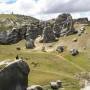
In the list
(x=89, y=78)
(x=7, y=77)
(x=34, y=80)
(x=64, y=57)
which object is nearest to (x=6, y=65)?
(x=7, y=77)

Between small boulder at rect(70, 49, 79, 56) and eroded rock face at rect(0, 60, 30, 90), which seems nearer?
eroded rock face at rect(0, 60, 30, 90)

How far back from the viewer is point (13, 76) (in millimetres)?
64438

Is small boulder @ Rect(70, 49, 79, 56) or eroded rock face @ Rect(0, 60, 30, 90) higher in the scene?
eroded rock face @ Rect(0, 60, 30, 90)

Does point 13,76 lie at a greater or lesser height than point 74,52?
greater

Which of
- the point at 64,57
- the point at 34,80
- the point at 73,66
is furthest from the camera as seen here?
the point at 64,57

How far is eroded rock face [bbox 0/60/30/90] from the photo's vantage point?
207 feet

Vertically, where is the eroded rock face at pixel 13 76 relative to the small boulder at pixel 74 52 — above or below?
above

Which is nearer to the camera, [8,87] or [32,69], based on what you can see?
[8,87]

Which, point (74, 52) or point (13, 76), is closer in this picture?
point (13, 76)

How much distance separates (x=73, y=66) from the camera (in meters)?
158

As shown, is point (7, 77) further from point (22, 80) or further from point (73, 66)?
point (73, 66)

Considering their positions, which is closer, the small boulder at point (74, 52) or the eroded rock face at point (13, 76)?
the eroded rock face at point (13, 76)

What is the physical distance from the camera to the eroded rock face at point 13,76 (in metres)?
63.1

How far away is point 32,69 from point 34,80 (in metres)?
21.5
